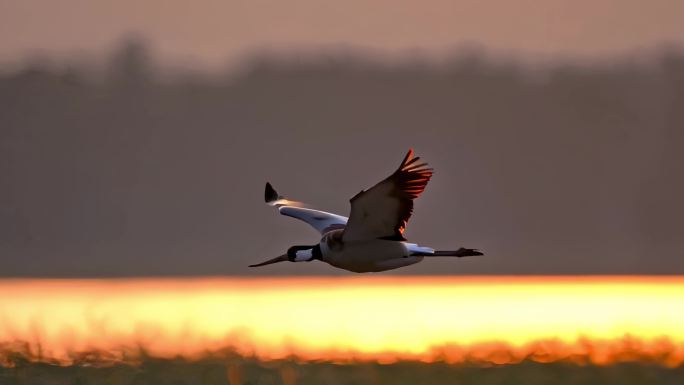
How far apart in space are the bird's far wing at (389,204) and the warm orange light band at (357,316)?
143 cm

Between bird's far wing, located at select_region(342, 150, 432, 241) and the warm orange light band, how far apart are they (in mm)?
1433

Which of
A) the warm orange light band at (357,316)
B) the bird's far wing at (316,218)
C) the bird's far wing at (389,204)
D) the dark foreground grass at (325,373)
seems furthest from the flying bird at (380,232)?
the warm orange light band at (357,316)

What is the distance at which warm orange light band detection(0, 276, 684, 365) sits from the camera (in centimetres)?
1586

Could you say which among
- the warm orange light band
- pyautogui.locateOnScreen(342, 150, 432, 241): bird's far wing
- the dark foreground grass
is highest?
pyautogui.locateOnScreen(342, 150, 432, 241): bird's far wing

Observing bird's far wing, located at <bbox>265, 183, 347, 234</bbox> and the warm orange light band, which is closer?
bird's far wing, located at <bbox>265, 183, 347, 234</bbox>

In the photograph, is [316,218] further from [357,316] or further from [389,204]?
[357,316]

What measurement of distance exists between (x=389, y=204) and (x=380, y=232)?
1.16ft

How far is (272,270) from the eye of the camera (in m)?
33.2

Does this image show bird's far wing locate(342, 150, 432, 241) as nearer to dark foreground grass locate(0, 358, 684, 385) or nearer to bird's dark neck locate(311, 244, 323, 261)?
bird's dark neck locate(311, 244, 323, 261)

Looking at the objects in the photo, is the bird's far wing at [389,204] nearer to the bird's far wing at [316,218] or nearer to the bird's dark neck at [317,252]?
the bird's dark neck at [317,252]

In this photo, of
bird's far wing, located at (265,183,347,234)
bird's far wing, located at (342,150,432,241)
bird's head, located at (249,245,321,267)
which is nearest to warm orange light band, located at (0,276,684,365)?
bird's head, located at (249,245,321,267)

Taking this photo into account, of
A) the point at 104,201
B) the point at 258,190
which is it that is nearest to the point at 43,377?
the point at 104,201

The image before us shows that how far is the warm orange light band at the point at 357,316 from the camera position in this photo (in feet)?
52.0

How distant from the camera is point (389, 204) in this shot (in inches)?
552
